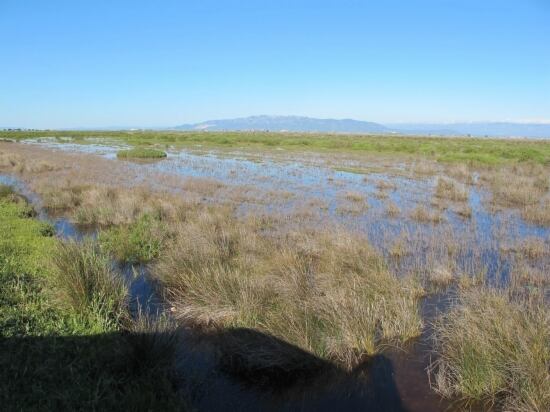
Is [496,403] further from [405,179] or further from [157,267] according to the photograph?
[405,179]

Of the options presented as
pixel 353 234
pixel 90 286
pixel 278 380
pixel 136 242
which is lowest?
pixel 278 380

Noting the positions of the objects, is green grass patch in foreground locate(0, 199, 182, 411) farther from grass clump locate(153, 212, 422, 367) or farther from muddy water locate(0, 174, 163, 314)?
grass clump locate(153, 212, 422, 367)

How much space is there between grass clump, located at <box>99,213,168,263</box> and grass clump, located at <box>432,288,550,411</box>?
7.84 metres

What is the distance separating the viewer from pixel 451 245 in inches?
484

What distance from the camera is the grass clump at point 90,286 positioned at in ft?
22.9

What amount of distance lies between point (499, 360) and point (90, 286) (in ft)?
22.1

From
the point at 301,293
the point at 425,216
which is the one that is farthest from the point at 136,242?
the point at 425,216

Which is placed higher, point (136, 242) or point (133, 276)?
point (136, 242)

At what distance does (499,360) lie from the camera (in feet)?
18.3

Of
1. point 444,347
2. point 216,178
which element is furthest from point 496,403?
point 216,178

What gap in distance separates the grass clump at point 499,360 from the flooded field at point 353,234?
1.00ft

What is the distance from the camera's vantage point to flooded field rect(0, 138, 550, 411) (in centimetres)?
600

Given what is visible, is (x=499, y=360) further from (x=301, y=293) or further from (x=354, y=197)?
(x=354, y=197)

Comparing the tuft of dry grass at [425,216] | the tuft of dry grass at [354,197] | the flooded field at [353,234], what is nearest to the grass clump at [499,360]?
→ the flooded field at [353,234]
